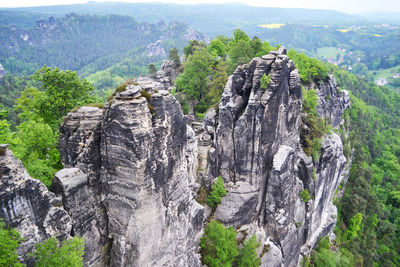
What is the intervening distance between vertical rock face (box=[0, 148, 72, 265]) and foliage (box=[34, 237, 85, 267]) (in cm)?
49

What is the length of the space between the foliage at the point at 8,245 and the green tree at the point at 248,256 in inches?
719

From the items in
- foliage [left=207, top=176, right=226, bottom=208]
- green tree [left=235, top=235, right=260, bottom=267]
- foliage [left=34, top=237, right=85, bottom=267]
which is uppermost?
foliage [left=34, top=237, right=85, bottom=267]

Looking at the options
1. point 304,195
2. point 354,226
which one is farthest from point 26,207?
point 354,226

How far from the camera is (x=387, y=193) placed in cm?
6856

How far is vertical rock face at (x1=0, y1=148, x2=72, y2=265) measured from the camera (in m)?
13.1

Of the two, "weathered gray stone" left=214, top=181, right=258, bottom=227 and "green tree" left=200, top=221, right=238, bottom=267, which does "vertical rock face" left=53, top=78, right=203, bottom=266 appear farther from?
"weathered gray stone" left=214, top=181, right=258, bottom=227

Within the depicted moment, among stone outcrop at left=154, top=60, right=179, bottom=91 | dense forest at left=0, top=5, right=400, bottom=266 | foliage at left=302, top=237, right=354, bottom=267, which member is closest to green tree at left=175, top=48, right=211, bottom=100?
dense forest at left=0, top=5, right=400, bottom=266

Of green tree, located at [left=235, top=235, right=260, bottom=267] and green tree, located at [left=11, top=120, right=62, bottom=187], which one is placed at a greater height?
green tree, located at [left=11, top=120, right=62, bottom=187]

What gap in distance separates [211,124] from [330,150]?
53.9 ft

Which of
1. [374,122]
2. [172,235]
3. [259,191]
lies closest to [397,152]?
[374,122]

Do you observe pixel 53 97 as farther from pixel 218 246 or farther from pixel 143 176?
pixel 218 246

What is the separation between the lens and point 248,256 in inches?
976

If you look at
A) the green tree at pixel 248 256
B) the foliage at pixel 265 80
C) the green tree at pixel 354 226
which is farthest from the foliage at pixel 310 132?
the green tree at pixel 354 226

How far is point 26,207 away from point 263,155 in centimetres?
2117
